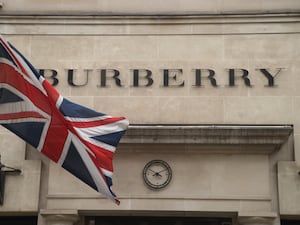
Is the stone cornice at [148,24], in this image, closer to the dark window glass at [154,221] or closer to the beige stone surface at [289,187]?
the beige stone surface at [289,187]

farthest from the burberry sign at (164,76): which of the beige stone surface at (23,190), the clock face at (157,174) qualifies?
the beige stone surface at (23,190)

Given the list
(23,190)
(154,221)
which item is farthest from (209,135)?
(23,190)

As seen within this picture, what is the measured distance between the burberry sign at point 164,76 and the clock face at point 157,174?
183 centimetres

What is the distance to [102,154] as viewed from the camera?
39.8ft

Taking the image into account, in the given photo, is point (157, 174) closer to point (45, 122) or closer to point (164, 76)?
point (164, 76)

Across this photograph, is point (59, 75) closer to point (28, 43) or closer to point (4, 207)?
point (28, 43)

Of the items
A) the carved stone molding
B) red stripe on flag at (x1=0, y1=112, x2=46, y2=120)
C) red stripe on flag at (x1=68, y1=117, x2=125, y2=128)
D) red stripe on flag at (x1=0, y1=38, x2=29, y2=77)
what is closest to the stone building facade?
the carved stone molding

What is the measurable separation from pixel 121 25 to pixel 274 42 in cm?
355

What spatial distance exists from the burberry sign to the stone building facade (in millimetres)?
23

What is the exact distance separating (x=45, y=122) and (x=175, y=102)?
4.26m

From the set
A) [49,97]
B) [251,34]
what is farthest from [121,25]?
[49,97]

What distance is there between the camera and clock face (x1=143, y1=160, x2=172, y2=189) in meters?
14.9

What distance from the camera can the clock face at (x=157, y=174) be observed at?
1488 cm

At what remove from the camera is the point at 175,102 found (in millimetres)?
15422
